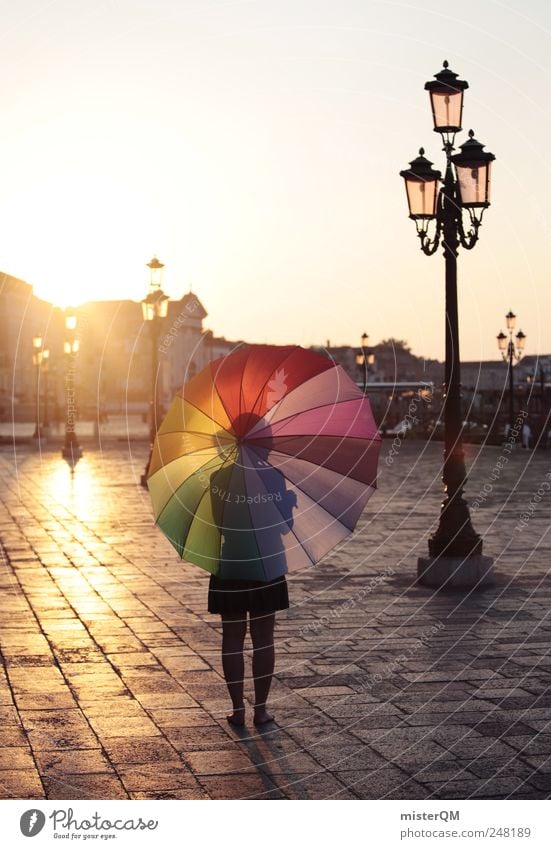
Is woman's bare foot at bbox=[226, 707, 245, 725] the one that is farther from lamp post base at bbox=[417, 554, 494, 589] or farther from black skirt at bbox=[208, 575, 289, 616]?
lamp post base at bbox=[417, 554, 494, 589]

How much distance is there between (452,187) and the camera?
11.0m

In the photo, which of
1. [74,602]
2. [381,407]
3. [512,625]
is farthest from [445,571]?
[381,407]

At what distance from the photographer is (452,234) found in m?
11.0

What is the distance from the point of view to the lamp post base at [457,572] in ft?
34.4

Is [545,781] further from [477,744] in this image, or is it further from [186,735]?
[186,735]

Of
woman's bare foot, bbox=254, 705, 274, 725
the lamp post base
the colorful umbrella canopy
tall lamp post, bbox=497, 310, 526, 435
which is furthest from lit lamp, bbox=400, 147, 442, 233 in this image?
tall lamp post, bbox=497, 310, 526, 435

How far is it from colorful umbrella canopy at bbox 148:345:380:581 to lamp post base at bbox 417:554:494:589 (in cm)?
462

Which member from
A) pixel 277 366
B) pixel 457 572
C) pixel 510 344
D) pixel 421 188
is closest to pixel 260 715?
pixel 277 366

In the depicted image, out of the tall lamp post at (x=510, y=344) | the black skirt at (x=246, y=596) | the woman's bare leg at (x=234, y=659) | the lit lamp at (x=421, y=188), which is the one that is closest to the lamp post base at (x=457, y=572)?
the lit lamp at (x=421, y=188)

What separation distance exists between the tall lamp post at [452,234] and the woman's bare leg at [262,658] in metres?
4.40

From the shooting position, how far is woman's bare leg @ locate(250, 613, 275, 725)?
20.2ft

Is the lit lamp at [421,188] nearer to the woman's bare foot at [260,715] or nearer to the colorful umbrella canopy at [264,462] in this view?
the colorful umbrella canopy at [264,462]

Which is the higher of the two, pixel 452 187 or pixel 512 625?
pixel 452 187
